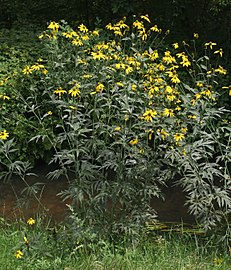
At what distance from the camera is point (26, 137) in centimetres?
590

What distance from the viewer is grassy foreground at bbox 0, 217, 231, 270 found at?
369 cm

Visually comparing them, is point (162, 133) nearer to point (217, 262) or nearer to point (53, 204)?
point (217, 262)

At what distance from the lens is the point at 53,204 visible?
18.0 ft

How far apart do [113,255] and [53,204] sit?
5.88 ft

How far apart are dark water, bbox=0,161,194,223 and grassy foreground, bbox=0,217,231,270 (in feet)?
2.93

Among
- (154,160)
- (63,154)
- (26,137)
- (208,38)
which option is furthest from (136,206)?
(208,38)

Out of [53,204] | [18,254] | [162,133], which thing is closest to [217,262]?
[162,133]

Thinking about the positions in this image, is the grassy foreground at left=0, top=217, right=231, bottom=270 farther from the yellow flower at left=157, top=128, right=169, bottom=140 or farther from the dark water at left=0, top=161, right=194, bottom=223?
the dark water at left=0, top=161, right=194, bottom=223

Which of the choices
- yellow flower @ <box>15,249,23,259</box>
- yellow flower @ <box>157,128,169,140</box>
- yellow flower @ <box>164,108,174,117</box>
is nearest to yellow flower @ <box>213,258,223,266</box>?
yellow flower @ <box>157,128,169,140</box>

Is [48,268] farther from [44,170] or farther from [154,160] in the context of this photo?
[44,170]

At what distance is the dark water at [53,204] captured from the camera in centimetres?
516

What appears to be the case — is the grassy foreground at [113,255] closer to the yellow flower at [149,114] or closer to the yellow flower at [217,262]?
the yellow flower at [217,262]

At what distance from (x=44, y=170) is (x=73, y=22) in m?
3.21

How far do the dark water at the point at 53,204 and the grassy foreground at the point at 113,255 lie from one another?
35.2 inches
